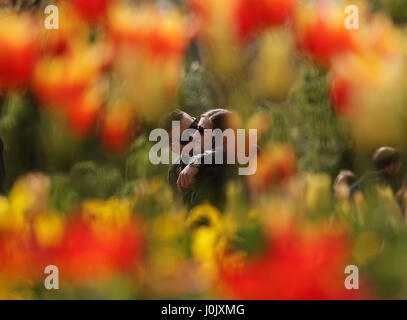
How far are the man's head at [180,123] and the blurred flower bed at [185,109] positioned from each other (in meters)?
0.03

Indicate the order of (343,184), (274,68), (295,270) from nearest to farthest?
(295,270)
(343,184)
(274,68)

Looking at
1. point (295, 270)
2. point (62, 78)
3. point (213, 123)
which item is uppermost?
point (62, 78)

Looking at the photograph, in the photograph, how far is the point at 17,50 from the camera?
1.98 meters

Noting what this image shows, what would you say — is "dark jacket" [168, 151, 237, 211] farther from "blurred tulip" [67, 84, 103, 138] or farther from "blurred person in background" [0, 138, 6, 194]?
"blurred person in background" [0, 138, 6, 194]

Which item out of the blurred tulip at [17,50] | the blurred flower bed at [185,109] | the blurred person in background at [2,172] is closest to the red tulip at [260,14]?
the blurred flower bed at [185,109]

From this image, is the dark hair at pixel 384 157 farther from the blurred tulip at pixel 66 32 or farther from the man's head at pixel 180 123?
the blurred tulip at pixel 66 32

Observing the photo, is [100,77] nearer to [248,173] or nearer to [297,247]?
[248,173]

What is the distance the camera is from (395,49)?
194cm

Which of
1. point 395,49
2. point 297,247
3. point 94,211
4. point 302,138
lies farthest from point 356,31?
point 94,211

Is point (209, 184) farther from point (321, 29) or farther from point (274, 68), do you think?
point (321, 29)

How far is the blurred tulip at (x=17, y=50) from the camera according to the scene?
6.45 feet

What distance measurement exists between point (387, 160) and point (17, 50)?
1.03 meters

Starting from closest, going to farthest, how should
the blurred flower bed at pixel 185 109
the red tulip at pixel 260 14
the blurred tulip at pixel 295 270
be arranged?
the blurred tulip at pixel 295 270 → the blurred flower bed at pixel 185 109 → the red tulip at pixel 260 14

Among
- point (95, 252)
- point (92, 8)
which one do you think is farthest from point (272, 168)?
point (92, 8)
